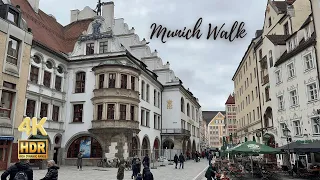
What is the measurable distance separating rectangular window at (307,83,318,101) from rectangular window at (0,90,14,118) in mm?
25140

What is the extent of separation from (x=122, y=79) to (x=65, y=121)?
8.56m

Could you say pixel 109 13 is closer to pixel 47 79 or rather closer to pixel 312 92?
pixel 47 79

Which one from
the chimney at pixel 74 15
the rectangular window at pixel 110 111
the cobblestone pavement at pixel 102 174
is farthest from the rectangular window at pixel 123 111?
the chimney at pixel 74 15

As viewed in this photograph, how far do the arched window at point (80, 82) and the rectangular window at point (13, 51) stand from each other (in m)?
10.1

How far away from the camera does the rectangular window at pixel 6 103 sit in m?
22.7

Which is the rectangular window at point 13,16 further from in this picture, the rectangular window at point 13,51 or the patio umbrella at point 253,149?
the patio umbrella at point 253,149

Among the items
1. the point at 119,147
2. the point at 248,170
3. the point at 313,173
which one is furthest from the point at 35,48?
the point at 313,173

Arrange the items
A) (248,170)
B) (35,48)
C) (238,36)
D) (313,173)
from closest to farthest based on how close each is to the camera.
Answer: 1. (238,36)
2. (313,173)
3. (248,170)
4. (35,48)

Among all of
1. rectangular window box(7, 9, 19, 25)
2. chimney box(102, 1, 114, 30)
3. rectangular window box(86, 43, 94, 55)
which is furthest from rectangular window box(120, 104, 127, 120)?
chimney box(102, 1, 114, 30)

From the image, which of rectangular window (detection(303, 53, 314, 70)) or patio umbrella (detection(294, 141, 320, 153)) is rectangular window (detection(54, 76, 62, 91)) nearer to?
patio umbrella (detection(294, 141, 320, 153))

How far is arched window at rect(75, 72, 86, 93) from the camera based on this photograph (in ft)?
111

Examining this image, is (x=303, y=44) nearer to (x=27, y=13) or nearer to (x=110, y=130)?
(x=110, y=130)

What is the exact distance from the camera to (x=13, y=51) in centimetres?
2427

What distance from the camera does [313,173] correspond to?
19.1m
